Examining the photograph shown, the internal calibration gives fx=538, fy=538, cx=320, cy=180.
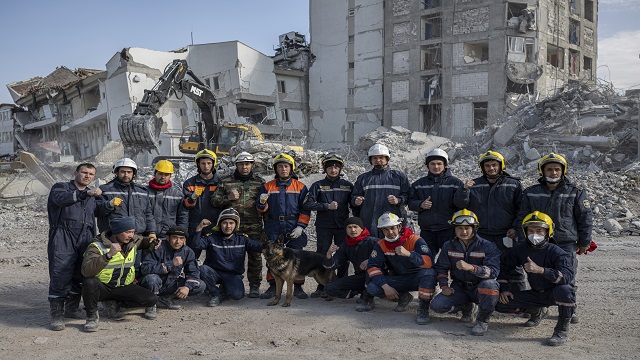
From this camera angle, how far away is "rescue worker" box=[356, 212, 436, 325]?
20.4ft

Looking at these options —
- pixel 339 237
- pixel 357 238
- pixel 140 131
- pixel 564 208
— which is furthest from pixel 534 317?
pixel 140 131

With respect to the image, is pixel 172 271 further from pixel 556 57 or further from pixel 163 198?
pixel 556 57

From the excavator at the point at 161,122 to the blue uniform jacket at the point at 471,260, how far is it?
41.7ft

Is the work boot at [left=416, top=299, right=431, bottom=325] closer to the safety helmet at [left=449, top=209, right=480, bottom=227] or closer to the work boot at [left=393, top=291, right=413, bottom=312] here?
the work boot at [left=393, top=291, right=413, bottom=312]

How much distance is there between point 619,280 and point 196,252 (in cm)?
611

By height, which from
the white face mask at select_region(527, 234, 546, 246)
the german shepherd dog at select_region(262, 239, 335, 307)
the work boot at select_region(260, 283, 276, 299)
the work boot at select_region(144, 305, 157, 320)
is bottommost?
the work boot at select_region(260, 283, 276, 299)

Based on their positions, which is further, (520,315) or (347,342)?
(520,315)

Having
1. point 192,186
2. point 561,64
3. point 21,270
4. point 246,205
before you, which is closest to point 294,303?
point 246,205

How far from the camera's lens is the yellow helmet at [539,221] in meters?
5.50

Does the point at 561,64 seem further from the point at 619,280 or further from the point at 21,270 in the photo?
the point at 21,270

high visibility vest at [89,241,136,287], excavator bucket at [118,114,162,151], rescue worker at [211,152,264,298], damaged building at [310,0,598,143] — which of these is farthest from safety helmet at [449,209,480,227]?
→ damaged building at [310,0,598,143]

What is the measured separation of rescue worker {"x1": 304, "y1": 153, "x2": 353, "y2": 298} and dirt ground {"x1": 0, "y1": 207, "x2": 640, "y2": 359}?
2.93ft

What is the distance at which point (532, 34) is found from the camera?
32.6 meters

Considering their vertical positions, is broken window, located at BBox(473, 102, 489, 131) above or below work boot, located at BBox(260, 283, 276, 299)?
above
